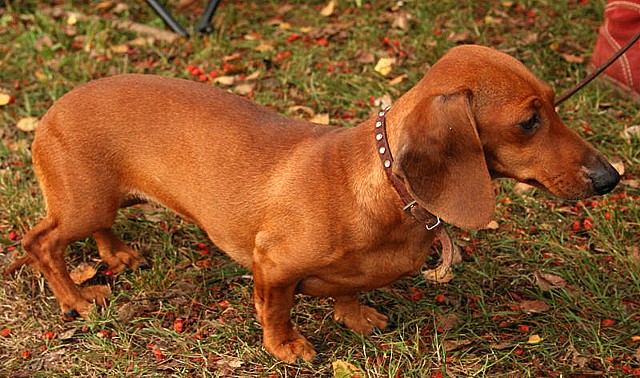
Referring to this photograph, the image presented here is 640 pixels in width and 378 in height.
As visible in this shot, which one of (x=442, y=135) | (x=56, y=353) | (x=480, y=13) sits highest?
(x=442, y=135)

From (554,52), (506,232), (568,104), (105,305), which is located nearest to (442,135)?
(506,232)

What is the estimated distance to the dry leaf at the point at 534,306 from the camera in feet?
11.7

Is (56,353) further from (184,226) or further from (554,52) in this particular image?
(554,52)

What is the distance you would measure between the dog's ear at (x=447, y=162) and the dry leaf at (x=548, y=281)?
48.9 inches

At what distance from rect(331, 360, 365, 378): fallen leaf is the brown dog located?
190 millimetres

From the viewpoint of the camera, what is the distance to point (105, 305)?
3.74 m

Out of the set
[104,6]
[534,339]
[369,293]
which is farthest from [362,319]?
[104,6]

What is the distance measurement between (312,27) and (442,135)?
12.1 feet

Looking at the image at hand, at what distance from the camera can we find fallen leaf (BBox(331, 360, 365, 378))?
10.5 ft

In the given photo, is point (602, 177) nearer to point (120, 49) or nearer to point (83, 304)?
point (83, 304)

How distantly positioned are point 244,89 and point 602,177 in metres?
3.05

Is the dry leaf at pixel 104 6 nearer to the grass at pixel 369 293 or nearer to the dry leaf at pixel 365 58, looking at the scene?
the grass at pixel 369 293

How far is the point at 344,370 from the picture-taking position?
10.6ft

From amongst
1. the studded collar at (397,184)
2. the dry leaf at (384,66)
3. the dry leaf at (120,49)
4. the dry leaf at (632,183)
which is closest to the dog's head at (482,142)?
the studded collar at (397,184)
